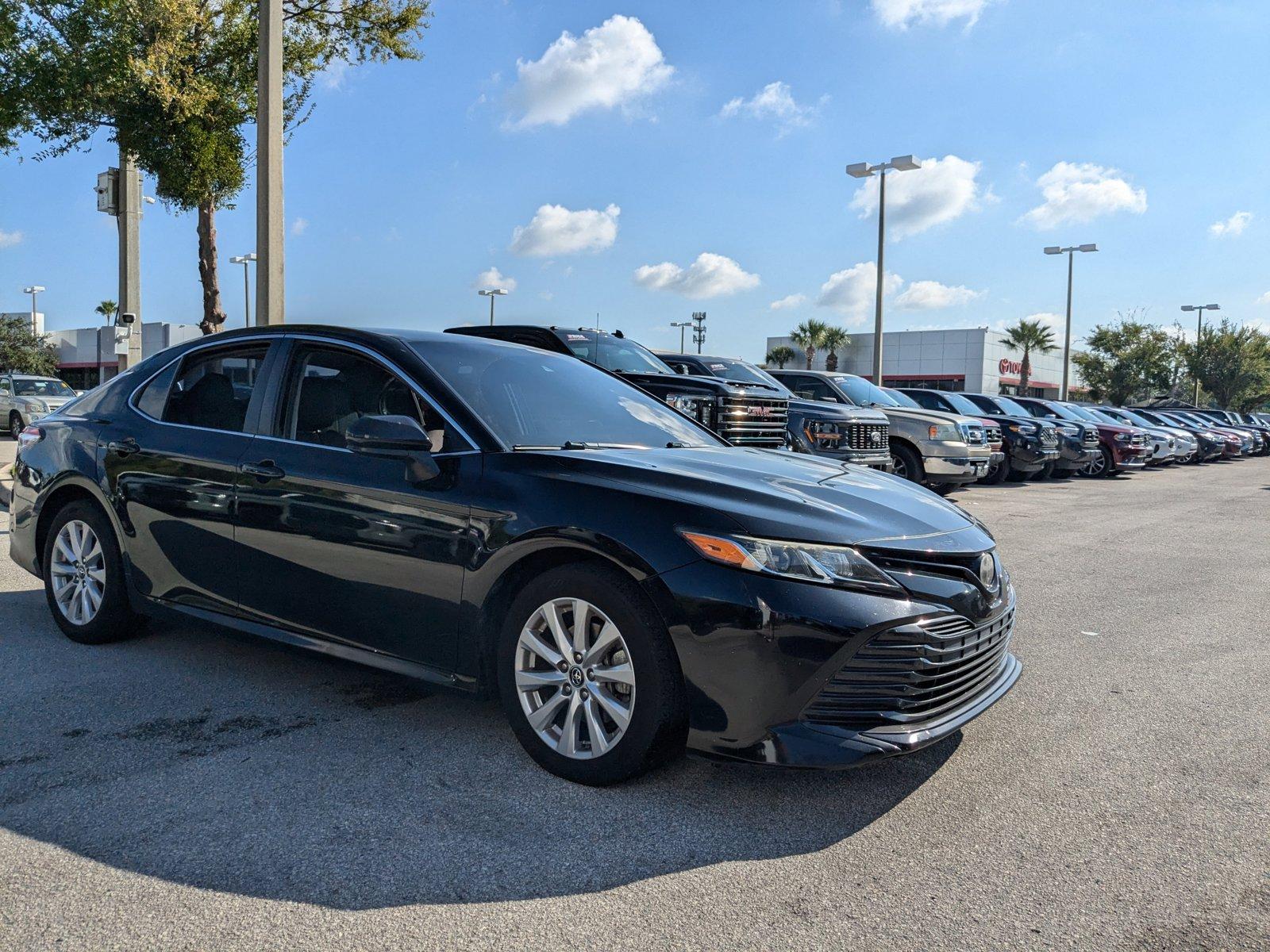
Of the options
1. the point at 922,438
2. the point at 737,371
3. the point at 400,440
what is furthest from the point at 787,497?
the point at 922,438

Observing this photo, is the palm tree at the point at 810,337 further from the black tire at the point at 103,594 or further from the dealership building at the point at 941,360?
the black tire at the point at 103,594

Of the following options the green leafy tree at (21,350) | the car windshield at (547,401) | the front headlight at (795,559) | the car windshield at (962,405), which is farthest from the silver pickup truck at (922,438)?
the green leafy tree at (21,350)

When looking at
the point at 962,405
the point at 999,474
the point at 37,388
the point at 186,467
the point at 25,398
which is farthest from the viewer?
the point at 37,388

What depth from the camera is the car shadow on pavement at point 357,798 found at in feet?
9.04

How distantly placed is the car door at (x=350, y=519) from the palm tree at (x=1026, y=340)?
55155 mm

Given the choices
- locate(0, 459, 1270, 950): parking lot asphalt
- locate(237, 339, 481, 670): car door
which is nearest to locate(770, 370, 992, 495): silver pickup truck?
locate(0, 459, 1270, 950): parking lot asphalt

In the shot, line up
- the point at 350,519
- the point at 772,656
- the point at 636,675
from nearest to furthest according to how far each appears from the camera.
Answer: the point at 772,656, the point at 636,675, the point at 350,519

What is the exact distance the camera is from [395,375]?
4016mm

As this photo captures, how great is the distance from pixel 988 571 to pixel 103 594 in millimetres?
4073

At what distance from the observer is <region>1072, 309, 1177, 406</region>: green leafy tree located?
169 ft

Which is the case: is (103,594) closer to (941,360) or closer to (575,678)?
(575,678)

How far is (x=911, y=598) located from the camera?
10.1ft

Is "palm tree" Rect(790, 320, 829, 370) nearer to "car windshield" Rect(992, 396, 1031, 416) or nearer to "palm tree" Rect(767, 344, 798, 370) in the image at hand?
"palm tree" Rect(767, 344, 798, 370)

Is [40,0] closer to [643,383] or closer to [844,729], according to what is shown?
[643,383]
